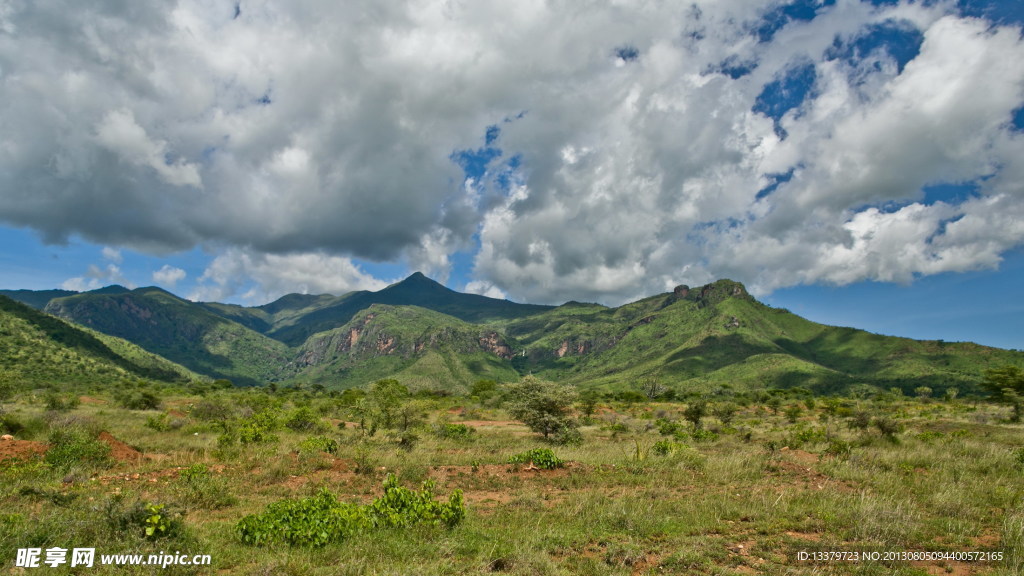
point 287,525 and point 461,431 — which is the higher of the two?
point 287,525

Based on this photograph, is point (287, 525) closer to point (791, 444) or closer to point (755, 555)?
point (755, 555)

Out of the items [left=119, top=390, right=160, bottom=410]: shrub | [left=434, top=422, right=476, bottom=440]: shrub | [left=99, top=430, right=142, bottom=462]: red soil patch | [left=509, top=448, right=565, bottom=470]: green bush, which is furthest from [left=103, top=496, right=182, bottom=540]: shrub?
[left=119, top=390, right=160, bottom=410]: shrub

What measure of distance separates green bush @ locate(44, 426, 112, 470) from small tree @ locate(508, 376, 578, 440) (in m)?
20.6

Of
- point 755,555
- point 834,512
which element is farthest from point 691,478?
point 755,555

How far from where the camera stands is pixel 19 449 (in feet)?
45.5

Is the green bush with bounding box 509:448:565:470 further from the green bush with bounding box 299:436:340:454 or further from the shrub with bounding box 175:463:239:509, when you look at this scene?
the shrub with bounding box 175:463:239:509

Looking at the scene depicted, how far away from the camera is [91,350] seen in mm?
114188

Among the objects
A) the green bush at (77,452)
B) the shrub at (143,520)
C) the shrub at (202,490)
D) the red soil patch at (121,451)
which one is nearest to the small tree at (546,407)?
the shrub at (202,490)

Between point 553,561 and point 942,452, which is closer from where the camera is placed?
point 553,561

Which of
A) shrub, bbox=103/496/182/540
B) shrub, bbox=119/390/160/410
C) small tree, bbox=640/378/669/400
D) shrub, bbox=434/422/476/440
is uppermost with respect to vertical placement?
shrub, bbox=103/496/182/540

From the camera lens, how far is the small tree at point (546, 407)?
2806 centimetres

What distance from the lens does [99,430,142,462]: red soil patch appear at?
1509 cm

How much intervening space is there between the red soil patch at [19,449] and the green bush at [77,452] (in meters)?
0.32

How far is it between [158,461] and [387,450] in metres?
8.33
